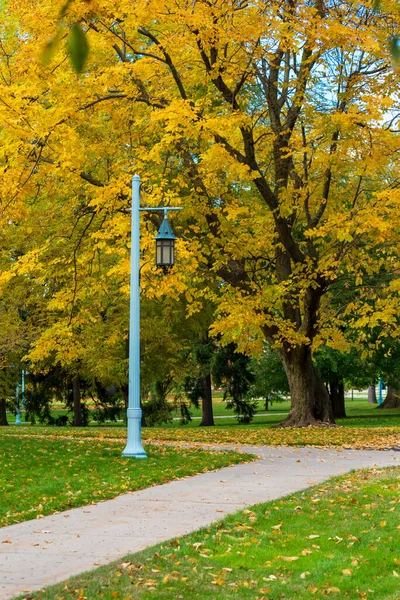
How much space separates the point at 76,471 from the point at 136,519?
167 inches

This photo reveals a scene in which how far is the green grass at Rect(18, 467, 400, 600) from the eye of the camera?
6297 mm

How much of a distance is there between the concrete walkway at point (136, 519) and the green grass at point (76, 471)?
0.31 metres

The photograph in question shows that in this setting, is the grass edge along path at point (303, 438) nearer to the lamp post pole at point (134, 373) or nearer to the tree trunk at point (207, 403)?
the lamp post pole at point (134, 373)

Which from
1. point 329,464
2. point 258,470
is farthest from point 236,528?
point 329,464

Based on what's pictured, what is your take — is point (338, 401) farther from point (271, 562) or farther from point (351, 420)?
point (271, 562)

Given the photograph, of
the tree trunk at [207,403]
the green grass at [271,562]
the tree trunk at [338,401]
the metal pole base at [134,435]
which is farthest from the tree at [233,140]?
the tree trunk at [338,401]

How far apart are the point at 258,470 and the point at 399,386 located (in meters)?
30.2

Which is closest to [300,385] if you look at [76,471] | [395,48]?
[76,471]

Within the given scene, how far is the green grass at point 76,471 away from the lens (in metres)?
10.9

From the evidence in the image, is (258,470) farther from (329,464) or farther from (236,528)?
(236,528)

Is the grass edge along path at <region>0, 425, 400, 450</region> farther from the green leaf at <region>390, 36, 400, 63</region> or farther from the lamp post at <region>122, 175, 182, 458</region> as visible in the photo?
the green leaf at <region>390, 36, 400, 63</region>

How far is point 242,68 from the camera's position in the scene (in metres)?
19.8

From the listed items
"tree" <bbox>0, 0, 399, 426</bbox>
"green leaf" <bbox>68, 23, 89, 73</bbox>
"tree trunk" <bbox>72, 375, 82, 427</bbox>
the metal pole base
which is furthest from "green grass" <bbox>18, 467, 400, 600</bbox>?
"tree trunk" <bbox>72, 375, 82, 427</bbox>

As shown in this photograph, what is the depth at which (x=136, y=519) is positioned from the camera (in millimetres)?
9664
